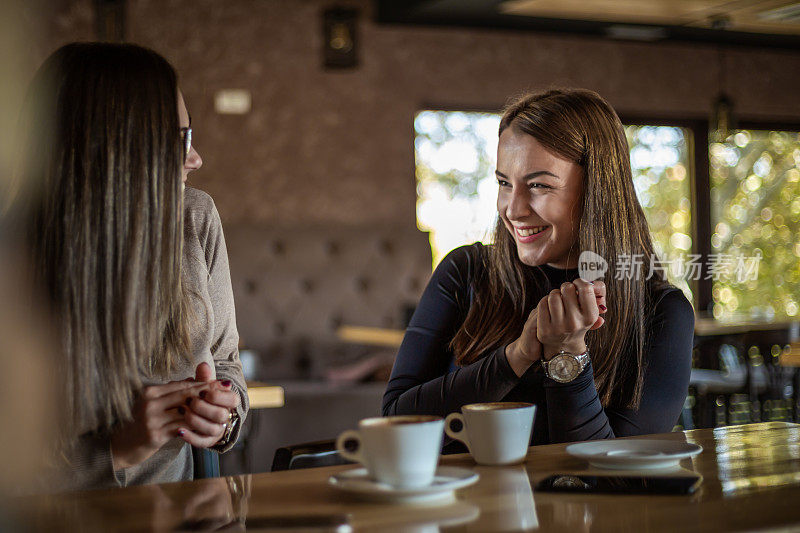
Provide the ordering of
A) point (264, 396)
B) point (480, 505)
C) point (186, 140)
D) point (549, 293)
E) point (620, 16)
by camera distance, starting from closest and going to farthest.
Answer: point (480, 505) < point (186, 140) < point (549, 293) < point (264, 396) < point (620, 16)

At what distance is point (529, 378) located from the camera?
161cm

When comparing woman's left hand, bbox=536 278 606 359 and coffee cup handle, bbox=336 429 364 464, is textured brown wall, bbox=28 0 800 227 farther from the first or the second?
coffee cup handle, bbox=336 429 364 464

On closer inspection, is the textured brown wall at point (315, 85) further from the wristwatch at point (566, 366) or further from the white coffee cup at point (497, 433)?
the white coffee cup at point (497, 433)

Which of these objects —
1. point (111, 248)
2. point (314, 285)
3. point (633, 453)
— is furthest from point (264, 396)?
point (314, 285)

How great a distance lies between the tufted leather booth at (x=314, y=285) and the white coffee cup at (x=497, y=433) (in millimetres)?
3967

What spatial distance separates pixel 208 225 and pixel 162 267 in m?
0.33

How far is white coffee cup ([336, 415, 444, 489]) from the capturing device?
937mm

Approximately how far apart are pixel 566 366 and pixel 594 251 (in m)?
0.32

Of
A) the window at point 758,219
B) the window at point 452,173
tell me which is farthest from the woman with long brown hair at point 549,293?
the window at point 758,219

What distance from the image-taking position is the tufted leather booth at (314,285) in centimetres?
A: 513

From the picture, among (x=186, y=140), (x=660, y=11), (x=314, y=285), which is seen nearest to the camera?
(x=186, y=140)

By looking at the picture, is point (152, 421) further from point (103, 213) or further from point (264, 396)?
point (264, 396)

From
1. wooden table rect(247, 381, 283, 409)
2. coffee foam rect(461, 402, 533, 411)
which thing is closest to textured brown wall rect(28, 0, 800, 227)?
wooden table rect(247, 381, 283, 409)

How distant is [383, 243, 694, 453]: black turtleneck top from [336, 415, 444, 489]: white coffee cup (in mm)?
522
